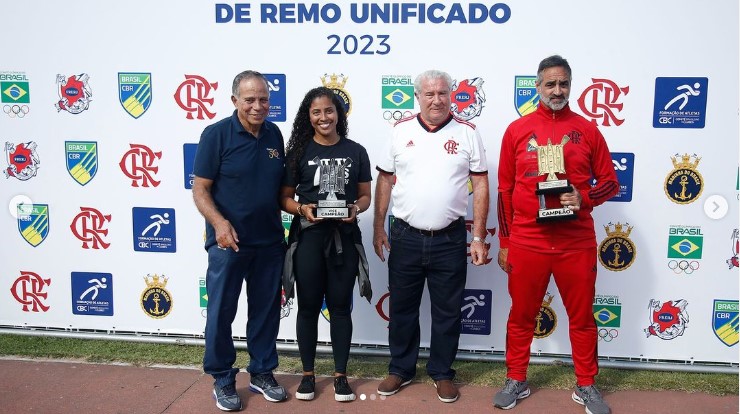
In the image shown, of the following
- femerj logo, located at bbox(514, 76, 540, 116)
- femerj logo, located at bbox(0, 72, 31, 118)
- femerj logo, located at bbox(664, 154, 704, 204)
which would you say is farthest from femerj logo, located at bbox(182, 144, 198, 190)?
femerj logo, located at bbox(664, 154, 704, 204)

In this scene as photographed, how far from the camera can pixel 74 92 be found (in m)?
4.11

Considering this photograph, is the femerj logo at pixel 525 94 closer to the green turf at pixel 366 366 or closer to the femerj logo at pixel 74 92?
the green turf at pixel 366 366

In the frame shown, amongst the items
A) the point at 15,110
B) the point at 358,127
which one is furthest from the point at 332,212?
the point at 15,110

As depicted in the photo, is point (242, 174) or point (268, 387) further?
point (268, 387)

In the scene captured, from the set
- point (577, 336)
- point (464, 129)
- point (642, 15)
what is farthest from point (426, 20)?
point (577, 336)

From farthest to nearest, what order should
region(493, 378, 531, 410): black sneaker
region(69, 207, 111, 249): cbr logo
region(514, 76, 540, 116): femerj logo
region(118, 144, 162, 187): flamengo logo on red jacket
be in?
1. region(69, 207, 111, 249): cbr logo
2. region(118, 144, 162, 187): flamengo logo on red jacket
3. region(514, 76, 540, 116): femerj logo
4. region(493, 378, 531, 410): black sneaker

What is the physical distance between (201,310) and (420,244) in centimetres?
169

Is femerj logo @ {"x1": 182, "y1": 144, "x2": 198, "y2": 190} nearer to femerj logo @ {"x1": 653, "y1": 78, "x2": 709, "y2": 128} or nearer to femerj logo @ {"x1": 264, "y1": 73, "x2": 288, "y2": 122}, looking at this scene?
femerj logo @ {"x1": 264, "y1": 73, "x2": 288, "y2": 122}

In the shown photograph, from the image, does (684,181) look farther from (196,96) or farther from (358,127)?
(196,96)

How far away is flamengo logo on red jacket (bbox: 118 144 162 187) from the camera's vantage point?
4098 mm

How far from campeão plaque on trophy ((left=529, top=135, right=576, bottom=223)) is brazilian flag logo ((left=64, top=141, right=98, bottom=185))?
277 centimetres

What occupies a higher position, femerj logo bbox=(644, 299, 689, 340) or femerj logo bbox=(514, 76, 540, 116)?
femerj logo bbox=(514, 76, 540, 116)

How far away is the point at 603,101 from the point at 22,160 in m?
3.66

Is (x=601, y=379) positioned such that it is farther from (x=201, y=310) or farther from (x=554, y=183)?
(x=201, y=310)
